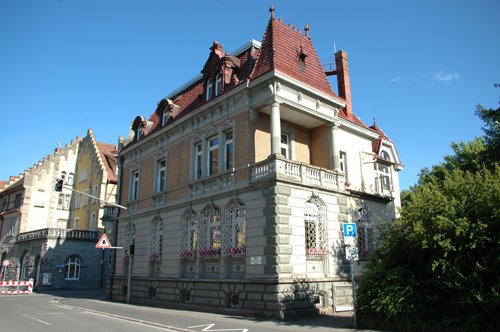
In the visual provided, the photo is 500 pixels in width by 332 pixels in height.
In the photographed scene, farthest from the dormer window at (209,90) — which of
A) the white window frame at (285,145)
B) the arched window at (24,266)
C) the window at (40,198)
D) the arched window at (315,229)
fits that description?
the window at (40,198)

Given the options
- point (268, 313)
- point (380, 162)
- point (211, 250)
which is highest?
point (380, 162)

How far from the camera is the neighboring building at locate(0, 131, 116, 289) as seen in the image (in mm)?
40250

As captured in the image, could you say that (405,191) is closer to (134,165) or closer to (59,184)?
(134,165)

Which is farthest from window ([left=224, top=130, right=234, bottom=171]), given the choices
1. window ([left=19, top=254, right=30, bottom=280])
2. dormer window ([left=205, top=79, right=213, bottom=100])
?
window ([left=19, top=254, right=30, bottom=280])

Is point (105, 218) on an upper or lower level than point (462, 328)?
upper

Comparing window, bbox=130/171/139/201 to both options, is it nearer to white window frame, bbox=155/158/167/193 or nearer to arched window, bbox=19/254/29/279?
white window frame, bbox=155/158/167/193

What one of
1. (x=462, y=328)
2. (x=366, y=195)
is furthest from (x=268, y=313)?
(x=366, y=195)

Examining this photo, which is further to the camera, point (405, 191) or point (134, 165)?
point (405, 191)

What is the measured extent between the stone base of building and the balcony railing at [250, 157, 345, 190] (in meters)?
4.12

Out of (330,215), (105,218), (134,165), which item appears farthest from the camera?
(105,218)

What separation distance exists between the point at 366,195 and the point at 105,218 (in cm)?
2215

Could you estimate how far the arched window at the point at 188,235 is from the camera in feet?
67.0

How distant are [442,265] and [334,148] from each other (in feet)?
30.6

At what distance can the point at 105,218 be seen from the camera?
33.4 m
